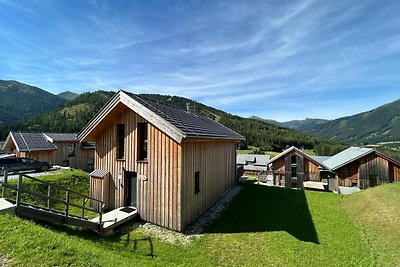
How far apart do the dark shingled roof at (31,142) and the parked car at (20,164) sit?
18.3 feet

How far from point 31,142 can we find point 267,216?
106 feet

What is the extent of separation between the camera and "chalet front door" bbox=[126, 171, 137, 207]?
14398mm

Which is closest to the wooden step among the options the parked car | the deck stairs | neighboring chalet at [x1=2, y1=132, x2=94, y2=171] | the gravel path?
the deck stairs

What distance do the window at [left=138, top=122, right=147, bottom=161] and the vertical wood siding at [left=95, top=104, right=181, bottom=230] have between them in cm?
24

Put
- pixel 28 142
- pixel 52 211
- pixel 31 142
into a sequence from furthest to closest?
pixel 31 142
pixel 28 142
pixel 52 211

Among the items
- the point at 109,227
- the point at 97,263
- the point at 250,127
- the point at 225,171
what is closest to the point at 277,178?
the point at 225,171

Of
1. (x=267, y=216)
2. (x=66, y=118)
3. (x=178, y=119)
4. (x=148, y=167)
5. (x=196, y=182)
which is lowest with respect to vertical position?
(x=267, y=216)

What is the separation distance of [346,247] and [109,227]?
12.2 m

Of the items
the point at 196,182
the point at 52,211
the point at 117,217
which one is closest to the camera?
the point at 52,211

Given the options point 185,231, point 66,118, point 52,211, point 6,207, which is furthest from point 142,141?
point 66,118

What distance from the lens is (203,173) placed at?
15.5m

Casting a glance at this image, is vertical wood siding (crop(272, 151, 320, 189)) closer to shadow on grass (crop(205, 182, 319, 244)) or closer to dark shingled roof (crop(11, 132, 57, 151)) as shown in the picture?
shadow on grass (crop(205, 182, 319, 244))

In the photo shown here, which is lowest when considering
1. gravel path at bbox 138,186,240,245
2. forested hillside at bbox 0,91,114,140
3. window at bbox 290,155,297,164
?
gravel path at bbox 138,186,240,245

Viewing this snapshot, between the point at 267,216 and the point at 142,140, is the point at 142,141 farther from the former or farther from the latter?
the point at 267,216
